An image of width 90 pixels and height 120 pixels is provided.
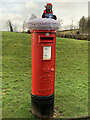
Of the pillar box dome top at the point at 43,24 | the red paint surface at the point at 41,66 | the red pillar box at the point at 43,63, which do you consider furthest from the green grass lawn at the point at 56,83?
the pillar box dome top at the point at 43,24

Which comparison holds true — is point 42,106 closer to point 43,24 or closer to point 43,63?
point 43,63

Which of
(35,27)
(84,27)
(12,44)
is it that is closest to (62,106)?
(35,27)

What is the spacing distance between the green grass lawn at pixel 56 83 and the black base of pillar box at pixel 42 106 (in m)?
0.17

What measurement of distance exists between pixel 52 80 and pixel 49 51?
63cm

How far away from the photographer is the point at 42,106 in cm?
283

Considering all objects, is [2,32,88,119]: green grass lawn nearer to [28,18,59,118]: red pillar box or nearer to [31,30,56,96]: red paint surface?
[28,18,59,118]: red pillar box

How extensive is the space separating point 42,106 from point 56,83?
2072 mm

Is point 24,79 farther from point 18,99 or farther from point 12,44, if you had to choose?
point 12,44

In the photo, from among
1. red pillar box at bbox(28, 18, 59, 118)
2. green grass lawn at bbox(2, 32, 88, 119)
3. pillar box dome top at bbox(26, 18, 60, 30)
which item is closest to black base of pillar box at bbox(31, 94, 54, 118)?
red pillar box at bbox(28, 18, 59, 118)

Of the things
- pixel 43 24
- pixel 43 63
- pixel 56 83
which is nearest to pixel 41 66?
pixel 43 63

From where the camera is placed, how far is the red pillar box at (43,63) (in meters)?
2.56

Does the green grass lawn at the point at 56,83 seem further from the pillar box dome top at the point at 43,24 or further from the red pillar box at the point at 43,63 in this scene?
the pillar box dome top at the point at 43,24

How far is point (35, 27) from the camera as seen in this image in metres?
2.55

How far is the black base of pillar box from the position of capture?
2816 millimetres
